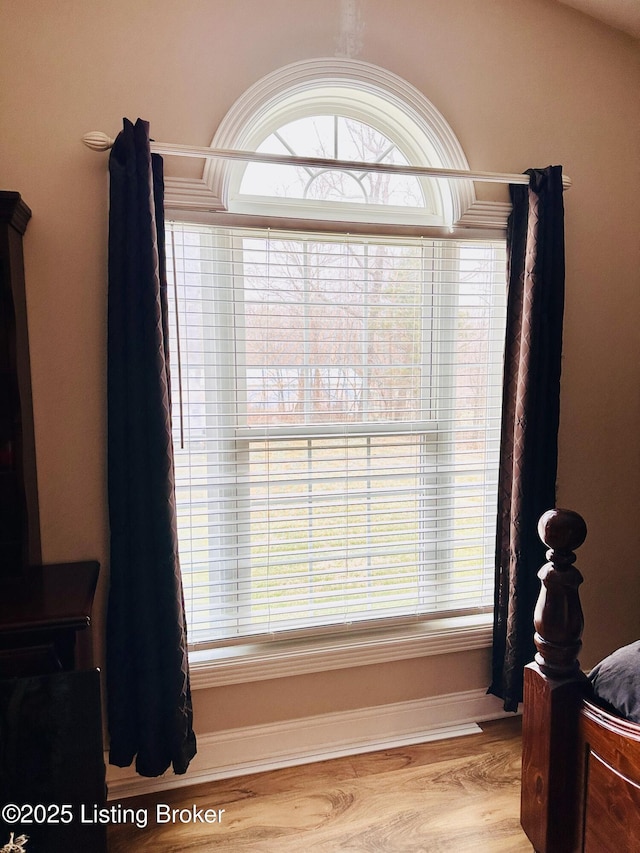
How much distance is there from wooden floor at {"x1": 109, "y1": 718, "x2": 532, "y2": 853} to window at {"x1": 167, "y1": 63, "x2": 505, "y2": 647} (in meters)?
0.49

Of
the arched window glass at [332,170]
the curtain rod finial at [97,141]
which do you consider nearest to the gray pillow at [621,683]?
the arched window glass at [332,170]

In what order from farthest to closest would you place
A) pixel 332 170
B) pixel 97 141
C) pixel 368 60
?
pixel 332 170 → pixel 368 60 → pixel 97 141

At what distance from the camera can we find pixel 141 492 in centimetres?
180

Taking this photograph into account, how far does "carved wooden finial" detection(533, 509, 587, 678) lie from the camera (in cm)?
144

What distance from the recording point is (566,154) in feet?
7.53

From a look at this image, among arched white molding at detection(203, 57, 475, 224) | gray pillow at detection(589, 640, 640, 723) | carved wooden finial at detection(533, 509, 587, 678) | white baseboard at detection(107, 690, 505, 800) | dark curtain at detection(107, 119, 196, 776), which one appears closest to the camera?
gray pillow at detection(589, 640, 640, 723)

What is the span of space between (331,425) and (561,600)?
3.40 feet

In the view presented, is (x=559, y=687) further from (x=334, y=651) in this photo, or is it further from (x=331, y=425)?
(x=331, y=425)

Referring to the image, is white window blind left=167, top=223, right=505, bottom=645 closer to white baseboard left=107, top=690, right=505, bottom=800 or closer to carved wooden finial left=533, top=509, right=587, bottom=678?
white baseboard left=107, top=690, right=505, bottom=800

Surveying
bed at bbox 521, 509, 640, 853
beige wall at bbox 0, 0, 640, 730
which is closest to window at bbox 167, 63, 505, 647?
beige wall at bbox 0, 0, 640, 730

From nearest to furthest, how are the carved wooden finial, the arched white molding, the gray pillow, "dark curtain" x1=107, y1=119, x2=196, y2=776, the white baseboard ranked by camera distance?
the gray pillow
the carved wooden finial
"dark curtain" x1=107, y1=119, x2=196, y2=776
the arched white molding
the white baseboard

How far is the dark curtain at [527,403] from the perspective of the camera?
2.12 meters

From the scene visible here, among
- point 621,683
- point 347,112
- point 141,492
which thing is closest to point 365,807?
point 621,683

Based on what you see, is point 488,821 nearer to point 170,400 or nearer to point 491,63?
point 170,400
